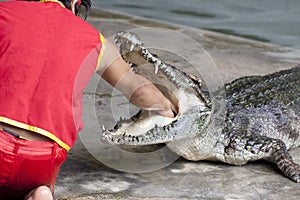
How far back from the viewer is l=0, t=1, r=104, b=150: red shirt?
8.50 feet

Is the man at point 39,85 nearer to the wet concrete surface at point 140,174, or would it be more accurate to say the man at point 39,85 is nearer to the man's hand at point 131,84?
the man's hand at point 131,84

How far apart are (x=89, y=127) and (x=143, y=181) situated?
0.81 meters

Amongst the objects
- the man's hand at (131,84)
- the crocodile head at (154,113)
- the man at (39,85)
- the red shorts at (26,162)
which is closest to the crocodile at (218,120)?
the crocodile head at (154,113)

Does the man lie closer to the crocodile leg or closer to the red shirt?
the red shirt

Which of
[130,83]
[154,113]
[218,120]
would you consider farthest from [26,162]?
[218,120]

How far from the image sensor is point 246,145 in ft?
12.6

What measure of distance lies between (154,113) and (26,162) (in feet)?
3.24

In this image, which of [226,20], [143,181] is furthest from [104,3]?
[143,181]

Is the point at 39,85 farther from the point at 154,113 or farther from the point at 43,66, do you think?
the point at 154,113

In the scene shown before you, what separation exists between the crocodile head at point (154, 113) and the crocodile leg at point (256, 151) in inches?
10.2

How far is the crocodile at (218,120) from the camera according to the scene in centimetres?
339

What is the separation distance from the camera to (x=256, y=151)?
3.82 meters

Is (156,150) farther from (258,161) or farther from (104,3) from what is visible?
(104,3)

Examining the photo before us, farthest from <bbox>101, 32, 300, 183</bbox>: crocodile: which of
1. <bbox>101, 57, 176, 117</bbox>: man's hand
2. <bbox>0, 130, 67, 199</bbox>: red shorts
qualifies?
<bbox>0, 130, 67, 199</bbox>: red shorts
